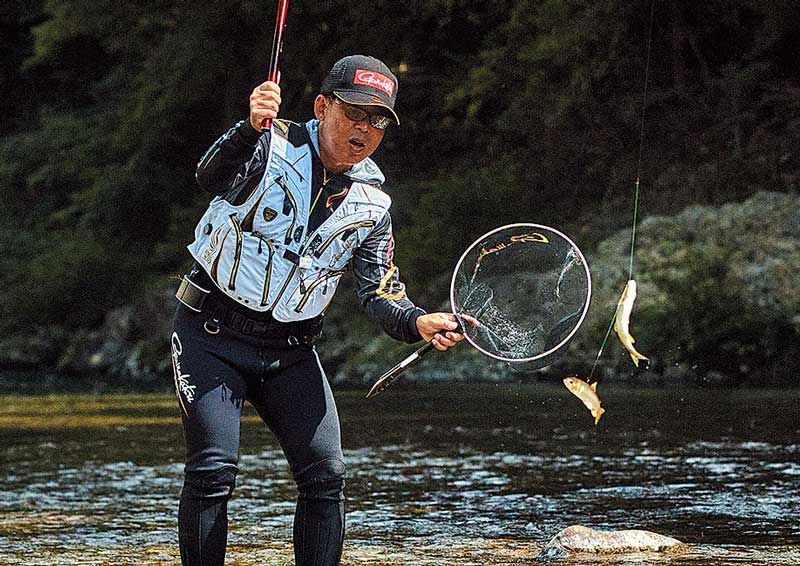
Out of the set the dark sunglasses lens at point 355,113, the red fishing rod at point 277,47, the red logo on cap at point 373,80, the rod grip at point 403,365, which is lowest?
the rod grip at point 403,365

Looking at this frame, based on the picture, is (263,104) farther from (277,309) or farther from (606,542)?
(606,542)

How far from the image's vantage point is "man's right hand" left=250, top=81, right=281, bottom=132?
15.4 feet

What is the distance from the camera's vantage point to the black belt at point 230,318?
16.4 feet

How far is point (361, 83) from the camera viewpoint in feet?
16.3

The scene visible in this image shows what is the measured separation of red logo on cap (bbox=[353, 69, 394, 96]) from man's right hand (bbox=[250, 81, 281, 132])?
329mm

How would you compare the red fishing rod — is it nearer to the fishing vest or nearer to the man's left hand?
the fishing vest

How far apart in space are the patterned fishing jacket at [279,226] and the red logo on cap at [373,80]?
10.5 inches

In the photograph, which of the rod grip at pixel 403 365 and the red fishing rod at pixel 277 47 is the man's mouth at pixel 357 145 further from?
the rod grip at pixel 403 365

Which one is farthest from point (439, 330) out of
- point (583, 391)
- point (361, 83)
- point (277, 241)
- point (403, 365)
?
point (583, 391)

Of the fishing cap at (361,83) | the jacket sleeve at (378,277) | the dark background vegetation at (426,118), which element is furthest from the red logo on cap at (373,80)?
the dark background vegetation at (426,118)

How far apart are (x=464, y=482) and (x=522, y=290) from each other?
3.51 m

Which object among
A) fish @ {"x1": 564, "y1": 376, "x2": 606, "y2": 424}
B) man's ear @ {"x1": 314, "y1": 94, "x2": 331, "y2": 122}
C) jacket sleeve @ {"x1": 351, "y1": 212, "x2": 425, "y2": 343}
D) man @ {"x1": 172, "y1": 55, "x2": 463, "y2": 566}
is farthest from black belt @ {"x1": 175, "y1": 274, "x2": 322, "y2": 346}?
fish @ {"x1": 564, "y1": 376, "x2": 606, "y2": 424}

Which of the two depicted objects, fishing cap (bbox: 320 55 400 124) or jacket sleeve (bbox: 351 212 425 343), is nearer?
fishing cap (bbox: 320 55 400 124)

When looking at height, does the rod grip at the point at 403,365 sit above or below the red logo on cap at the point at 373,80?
below
